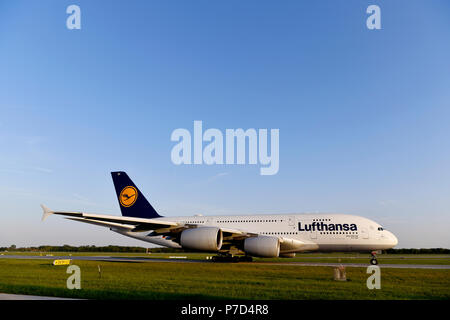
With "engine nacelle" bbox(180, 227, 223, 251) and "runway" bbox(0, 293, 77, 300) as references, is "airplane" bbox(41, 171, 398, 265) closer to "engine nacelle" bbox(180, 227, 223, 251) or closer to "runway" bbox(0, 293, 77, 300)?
"engine nacelle" bbox(180, 227, 223, 251)

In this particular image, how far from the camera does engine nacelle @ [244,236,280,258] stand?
28.9m

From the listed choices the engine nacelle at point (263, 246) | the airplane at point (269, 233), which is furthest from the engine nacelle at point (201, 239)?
the engine nacelle at point (263, 246)

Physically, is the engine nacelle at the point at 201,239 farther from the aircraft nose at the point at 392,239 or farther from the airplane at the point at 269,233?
the aircraft nose at the point at 392,239

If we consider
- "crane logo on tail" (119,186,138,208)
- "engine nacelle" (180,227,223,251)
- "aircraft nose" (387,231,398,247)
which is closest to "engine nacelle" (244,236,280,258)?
"engine nacelle" (180,227,223,251)

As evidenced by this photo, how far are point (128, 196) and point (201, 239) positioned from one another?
1498 centimetres

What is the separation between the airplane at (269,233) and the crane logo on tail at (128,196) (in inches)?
162

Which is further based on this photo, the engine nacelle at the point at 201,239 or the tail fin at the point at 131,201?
the tail fin at the point at 131,201

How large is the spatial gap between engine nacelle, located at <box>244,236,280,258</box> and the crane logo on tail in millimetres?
16107

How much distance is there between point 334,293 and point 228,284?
4703mm

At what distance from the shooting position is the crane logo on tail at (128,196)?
133ft
